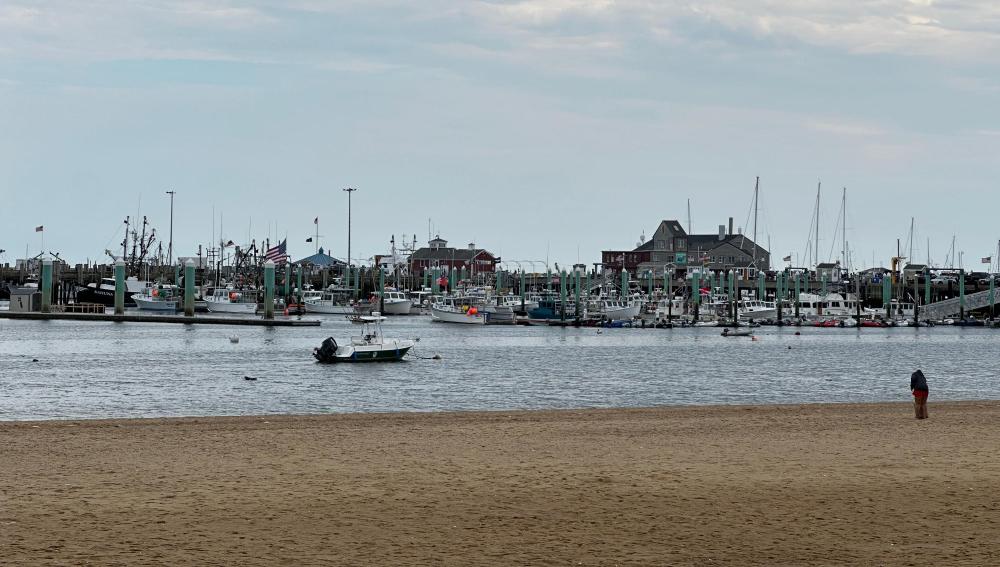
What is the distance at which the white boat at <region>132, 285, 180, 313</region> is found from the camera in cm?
13588

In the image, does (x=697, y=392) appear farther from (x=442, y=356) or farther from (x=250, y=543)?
(x=250, y=543)

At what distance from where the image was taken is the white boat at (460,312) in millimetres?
125188

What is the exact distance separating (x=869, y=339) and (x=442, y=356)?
50.7 meters

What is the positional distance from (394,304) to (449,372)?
8719 cm

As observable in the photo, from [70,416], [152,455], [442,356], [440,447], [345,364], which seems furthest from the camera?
[442,356]

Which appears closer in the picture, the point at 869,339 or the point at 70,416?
the point at 70,416

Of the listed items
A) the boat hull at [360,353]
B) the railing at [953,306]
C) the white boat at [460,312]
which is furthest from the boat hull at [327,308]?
the boat hull at [360,353]

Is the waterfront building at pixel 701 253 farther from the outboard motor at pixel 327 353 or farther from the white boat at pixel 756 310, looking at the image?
the outboard motor at pixel 327 353

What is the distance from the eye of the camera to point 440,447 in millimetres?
25875

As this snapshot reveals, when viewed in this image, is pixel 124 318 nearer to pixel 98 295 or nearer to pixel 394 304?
pixel 98 295

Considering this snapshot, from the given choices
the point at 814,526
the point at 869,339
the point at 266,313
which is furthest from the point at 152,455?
the point at 869,339

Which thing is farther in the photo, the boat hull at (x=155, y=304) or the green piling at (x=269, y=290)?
the boat hull at (x=155, y=304)

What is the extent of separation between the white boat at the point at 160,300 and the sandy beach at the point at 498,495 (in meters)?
108

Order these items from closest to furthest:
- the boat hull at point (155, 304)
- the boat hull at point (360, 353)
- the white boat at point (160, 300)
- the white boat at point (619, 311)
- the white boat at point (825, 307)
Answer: the boat hull at point (360, 353) → the white boat at point (619, 311) → the boat hull at point (155, 304) → the white boat at point (160, 300) → the white boat at point (825, 307)
